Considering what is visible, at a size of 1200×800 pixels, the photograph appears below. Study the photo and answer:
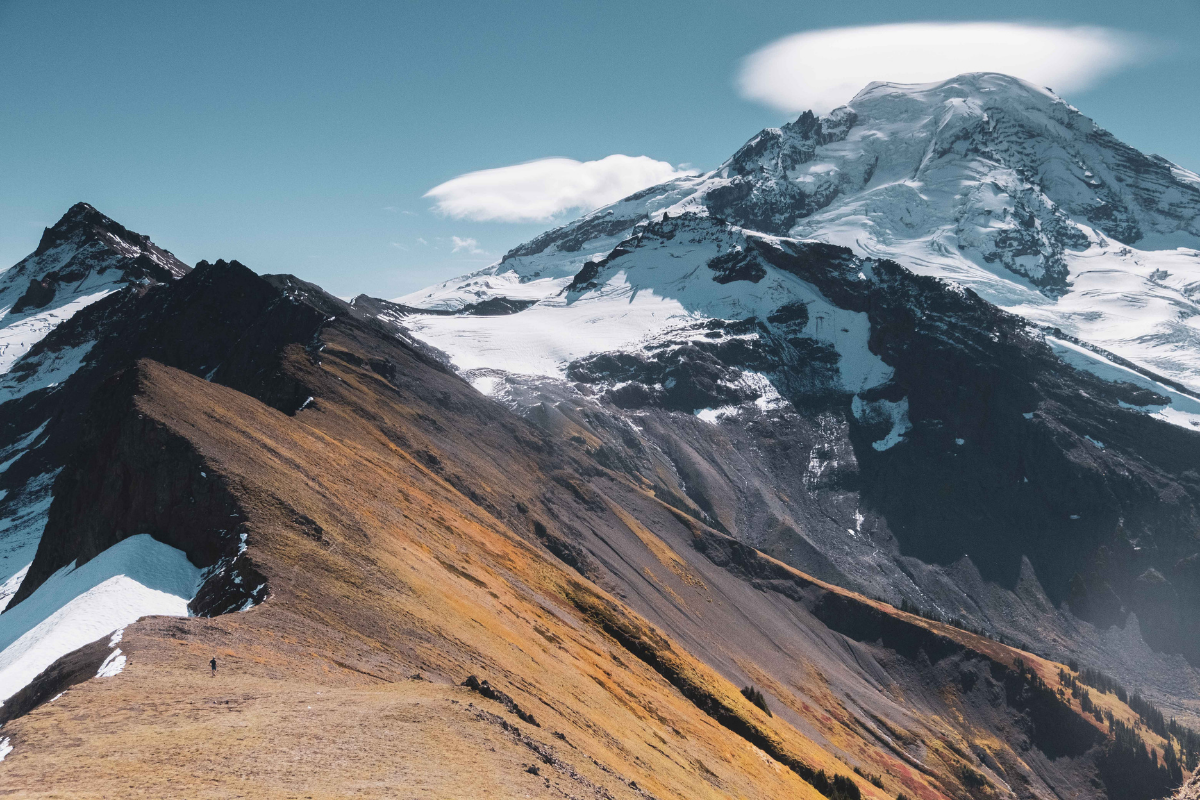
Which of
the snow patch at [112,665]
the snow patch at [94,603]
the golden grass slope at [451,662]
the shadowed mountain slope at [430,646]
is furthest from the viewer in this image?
the snow patch at [94,603]

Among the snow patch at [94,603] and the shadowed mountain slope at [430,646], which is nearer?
the shadowed mountain slope at [430,646]

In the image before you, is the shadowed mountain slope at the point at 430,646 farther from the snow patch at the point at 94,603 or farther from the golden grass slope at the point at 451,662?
the snow patch at the point at 94,603

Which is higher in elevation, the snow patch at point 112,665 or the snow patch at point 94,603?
the snow patch at point 112,665

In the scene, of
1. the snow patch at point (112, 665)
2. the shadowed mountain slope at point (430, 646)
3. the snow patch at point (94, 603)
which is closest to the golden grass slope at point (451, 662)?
the shadowed mountain slope at point (430, 646)

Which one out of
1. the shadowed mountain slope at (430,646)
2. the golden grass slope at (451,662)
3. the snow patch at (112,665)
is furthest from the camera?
the snow patch at (112,665)

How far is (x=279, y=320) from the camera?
605ft

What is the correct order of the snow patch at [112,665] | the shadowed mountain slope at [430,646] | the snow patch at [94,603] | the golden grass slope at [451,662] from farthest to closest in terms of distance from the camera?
the snow patch at [94,603]
the snow patch at [112,665]
the shadowed mountain slope at [430,646]
the golden grass slope at [451,662]

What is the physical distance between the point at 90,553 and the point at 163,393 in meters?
14.2

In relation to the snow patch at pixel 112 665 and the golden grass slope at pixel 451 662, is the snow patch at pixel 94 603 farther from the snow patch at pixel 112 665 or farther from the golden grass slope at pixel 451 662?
the golden grass slope at pixel 451 662

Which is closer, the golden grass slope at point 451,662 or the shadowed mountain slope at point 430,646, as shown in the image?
the golden grass slope at point 451,662

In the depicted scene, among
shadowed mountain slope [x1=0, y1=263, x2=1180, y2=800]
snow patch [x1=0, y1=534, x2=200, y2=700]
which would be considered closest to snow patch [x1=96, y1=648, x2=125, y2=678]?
shadowed mountain slope [x1=0, y1=263, x2=1180, y2=800]

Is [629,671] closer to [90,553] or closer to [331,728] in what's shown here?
[90,553]

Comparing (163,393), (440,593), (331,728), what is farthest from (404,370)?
(331,728)

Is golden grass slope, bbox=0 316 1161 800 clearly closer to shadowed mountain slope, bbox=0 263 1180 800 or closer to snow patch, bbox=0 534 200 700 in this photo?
shadowed mountain slope, bbox=0 263 1180 800
